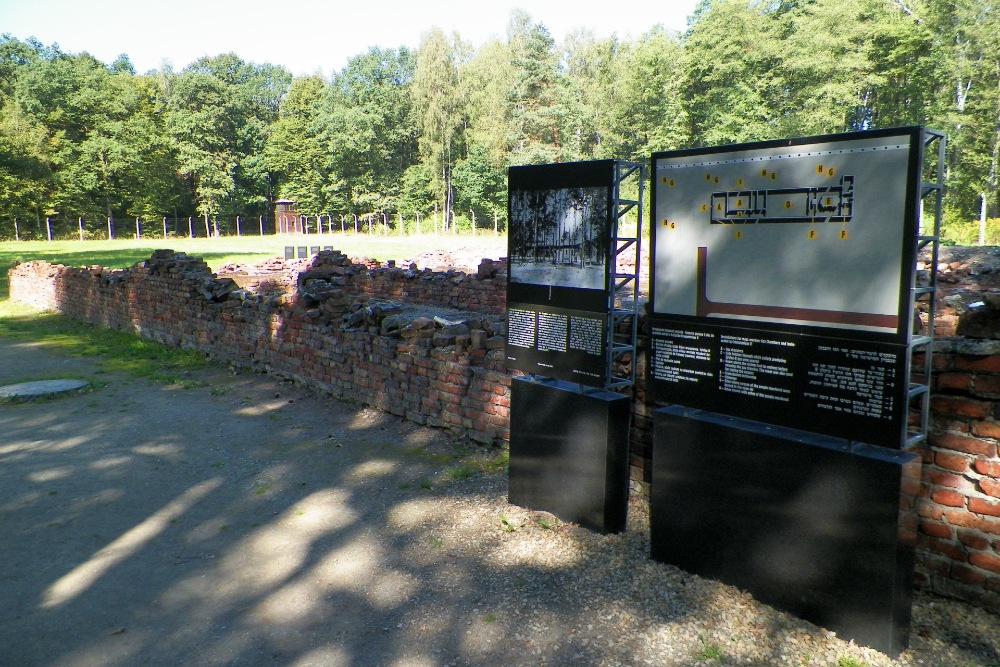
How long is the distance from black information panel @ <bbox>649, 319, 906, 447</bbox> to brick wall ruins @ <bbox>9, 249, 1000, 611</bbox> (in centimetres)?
43

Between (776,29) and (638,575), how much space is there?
44.9 metres

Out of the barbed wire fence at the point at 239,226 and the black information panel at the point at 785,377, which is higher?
the barbed wire fence at the point at 239,226

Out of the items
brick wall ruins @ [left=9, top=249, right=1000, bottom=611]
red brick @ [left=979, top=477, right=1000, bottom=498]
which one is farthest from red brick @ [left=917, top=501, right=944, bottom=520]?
red brick @ [left=979, top=477, right=1000, bottom=498]

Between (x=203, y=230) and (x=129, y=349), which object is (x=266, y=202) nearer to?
(x=203, y=230)

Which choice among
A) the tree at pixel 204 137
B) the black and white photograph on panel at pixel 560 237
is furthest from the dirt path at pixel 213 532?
the tree at pixel 204 137

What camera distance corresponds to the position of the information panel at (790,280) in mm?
2965

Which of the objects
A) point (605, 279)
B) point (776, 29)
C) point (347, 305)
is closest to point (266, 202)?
point (776, 29)

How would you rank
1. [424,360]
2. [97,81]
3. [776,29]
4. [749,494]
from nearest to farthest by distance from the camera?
[749,494]
[424,360]
[776,29]
[97,81]

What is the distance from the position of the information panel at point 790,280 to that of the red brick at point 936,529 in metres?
0.71

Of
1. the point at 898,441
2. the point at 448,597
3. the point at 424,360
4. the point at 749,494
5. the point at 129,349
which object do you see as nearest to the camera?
the point at 898,441

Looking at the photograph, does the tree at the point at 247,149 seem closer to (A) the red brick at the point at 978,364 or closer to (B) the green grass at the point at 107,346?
(B) the green grass at the point at 107,346

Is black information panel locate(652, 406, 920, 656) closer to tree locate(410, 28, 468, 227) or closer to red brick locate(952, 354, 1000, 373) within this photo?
red brick locate(952, 354, 1000, 373)

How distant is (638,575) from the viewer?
12.5ft

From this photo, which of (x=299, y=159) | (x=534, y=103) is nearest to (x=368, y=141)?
(x=299, y=159)
